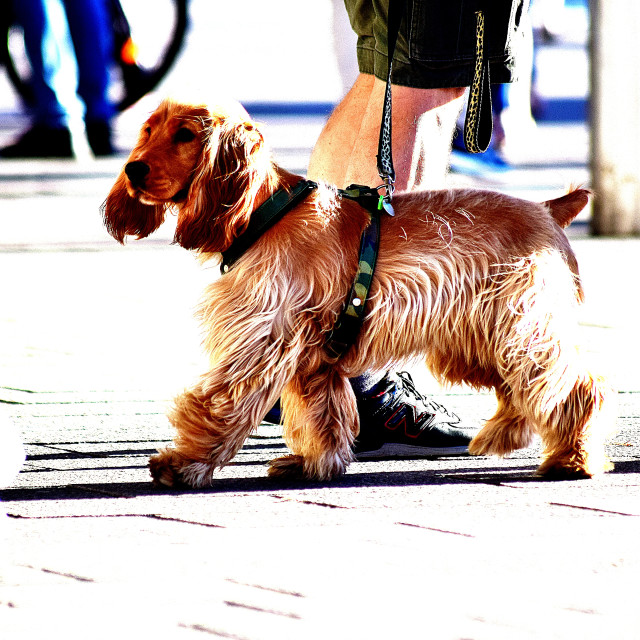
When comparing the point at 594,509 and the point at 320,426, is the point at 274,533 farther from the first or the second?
the point at 594,509

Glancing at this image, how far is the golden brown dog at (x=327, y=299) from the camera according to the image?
3.29m

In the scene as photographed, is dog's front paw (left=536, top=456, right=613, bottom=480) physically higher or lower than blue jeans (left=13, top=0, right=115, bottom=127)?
lower

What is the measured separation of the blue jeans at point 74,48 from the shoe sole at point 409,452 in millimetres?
7247

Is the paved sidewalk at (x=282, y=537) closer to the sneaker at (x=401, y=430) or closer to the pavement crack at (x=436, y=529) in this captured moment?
the pavement crack at (x=436, y=529)

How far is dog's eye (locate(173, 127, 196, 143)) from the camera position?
327 cm

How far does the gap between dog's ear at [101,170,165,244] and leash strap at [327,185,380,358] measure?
22.6 inches

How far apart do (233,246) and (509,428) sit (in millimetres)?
978

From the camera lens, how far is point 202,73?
1905 centimetres

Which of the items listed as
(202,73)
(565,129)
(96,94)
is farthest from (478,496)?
(202,73)

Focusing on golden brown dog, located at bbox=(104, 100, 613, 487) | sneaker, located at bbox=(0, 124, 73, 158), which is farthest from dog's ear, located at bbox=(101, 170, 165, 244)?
sneaker, located at bbox=(0, 124, 73, 158)

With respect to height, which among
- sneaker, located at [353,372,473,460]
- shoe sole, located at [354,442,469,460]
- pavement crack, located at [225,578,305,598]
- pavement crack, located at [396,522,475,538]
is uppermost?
pavement crack, located at [225,578,305,598]

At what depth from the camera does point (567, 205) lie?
3600 millimetres

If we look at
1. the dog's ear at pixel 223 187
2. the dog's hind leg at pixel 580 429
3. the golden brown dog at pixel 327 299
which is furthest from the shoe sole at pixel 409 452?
the dog's ear at pixel 223 187

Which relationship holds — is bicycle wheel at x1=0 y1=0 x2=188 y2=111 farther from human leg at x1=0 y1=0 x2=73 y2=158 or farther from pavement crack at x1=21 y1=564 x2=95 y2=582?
pavement crack at x1=21 y1=564 x2=95 y2=582
